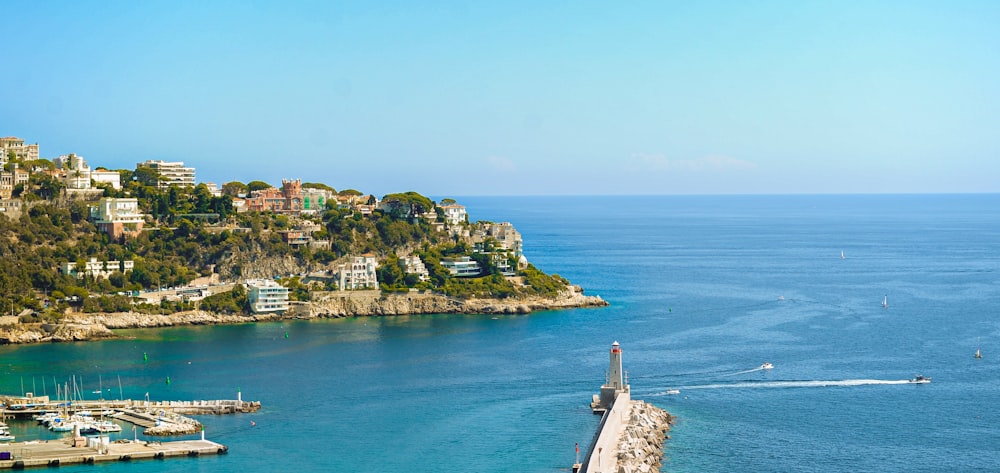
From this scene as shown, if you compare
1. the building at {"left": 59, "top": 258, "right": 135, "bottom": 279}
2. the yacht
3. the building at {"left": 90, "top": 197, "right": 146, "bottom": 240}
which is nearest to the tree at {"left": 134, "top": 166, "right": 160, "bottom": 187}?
the building at {"left": 90, "top": 197, "right": 146, "bottom": 240}

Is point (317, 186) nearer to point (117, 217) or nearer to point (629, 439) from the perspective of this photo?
point (117, 217)

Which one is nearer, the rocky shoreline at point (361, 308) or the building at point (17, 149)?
the rocky shoreline at point (361, 308)

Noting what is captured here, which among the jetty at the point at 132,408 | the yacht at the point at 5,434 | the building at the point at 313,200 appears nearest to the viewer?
the yacht at the point at 5,434

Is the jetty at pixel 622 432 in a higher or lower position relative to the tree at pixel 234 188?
lower

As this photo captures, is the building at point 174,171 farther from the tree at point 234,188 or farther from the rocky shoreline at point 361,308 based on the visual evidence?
the rocky shoreline at point 361,308

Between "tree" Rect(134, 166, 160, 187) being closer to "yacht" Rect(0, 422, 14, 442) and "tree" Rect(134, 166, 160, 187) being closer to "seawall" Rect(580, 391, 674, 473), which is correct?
"yacht" Rect(0, 422, 14, 442)

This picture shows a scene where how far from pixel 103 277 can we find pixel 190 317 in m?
4.91

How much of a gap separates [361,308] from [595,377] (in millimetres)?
19116

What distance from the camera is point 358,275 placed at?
55094 millimetres

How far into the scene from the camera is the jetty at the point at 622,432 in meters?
25.0

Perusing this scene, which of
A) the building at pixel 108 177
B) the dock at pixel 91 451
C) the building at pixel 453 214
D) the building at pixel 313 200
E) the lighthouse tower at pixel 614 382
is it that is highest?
the building at pixel 108 177

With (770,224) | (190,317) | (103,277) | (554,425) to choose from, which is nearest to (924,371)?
(554,425)

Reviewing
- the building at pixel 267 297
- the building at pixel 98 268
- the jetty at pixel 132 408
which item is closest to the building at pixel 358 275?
the building at pixel 267 297

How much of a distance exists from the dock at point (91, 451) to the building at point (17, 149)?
3764 cm
